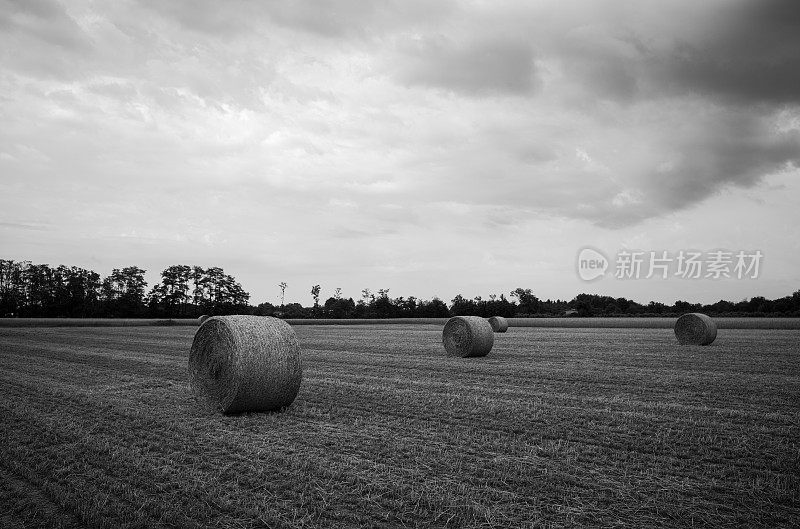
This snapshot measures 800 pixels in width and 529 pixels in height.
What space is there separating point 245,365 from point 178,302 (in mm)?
109888

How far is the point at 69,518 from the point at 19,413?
5277 millimetres

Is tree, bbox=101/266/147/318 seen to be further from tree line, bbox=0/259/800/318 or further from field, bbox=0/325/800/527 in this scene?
field, bbox=0/325/800/527

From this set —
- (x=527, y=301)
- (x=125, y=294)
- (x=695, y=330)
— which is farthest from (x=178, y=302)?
(x=695, y=330)

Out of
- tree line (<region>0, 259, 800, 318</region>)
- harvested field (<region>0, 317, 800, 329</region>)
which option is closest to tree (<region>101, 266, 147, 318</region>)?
tree line (<region>0, 259, 800, 318</region>)

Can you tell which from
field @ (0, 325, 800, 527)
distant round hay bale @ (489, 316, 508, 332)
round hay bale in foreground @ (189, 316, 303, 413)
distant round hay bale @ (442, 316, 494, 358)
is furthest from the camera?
distant round hay bale @ (489, 316, 508, 332)

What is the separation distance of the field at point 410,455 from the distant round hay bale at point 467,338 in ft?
22.7

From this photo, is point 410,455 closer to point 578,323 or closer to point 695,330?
point 695,330

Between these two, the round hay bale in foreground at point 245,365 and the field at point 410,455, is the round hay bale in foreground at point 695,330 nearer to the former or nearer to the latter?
the field at point 410,455

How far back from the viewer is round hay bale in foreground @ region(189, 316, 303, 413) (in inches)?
356

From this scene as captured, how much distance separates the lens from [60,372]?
1412 cm

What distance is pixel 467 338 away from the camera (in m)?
19.7

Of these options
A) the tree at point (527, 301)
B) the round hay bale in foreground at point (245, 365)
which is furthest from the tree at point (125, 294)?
the round hay bale in foreground at point (245, 365)

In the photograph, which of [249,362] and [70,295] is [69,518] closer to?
[249,362]

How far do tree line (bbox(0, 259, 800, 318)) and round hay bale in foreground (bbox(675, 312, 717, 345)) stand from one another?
56.8 meters
